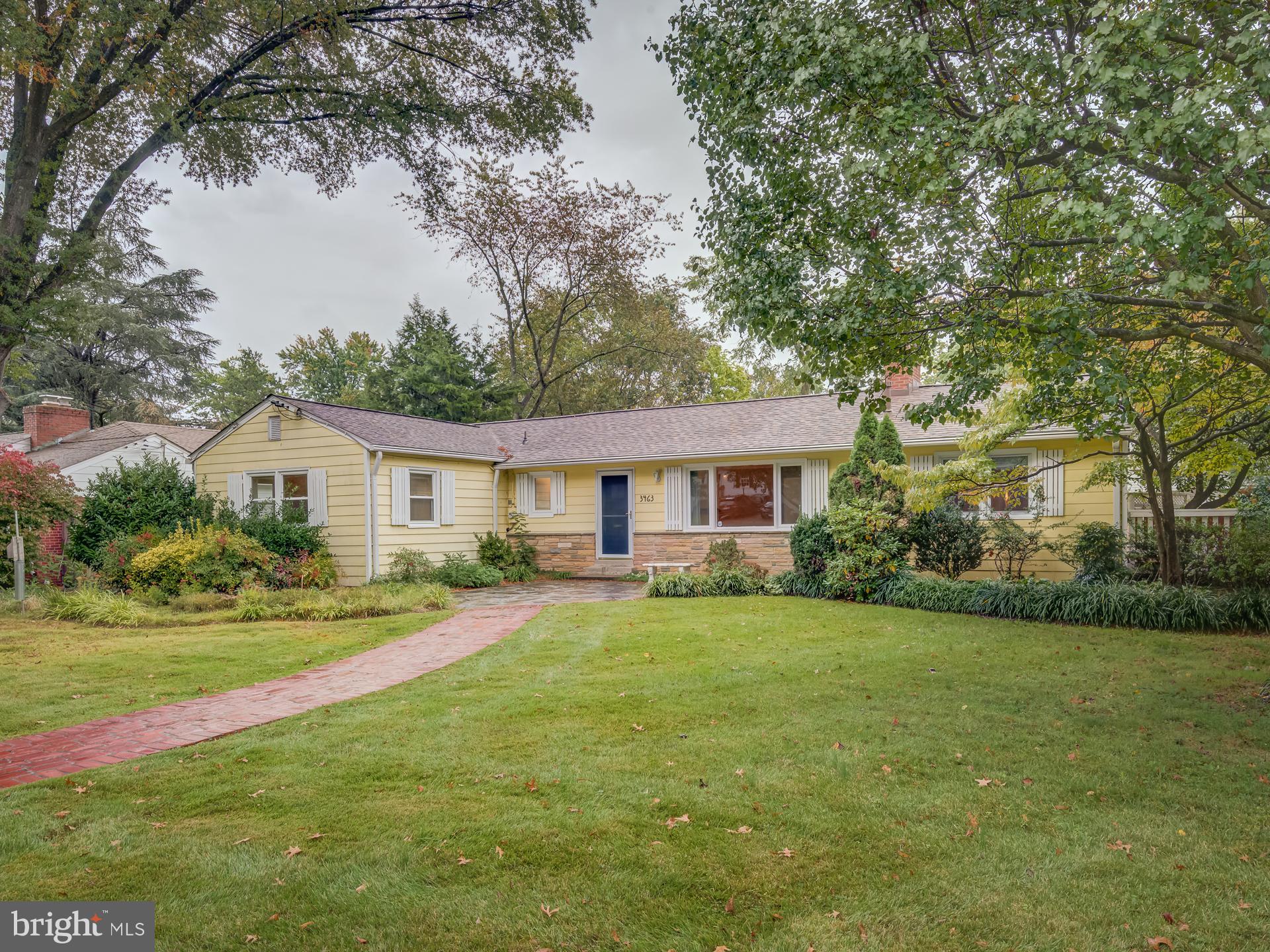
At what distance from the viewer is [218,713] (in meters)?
5.59

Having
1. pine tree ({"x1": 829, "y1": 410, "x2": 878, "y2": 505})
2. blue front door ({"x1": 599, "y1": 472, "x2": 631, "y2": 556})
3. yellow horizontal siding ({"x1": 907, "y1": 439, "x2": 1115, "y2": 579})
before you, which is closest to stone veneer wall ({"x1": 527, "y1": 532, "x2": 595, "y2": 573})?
blue front door ({"x1": 599, "y1": 472, "x2": 631, "y2": 556})

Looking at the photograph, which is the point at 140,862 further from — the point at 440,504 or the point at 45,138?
the point at 440,504

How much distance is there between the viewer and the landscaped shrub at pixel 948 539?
451 inches

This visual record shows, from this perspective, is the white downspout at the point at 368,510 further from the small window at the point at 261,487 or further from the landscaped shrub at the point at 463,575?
the small window at the point at 261,487

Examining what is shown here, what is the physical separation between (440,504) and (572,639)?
7.53 m

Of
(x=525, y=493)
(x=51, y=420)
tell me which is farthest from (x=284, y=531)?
(x=51, y=420)

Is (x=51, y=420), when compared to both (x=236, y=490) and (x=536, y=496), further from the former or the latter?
(x=536, y=496)

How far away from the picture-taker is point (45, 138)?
5.65 m

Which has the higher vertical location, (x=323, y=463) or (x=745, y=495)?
(x=323, y=463)

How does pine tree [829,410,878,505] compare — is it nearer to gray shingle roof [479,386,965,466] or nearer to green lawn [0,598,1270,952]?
gray shingle roof [479,386,965,466]

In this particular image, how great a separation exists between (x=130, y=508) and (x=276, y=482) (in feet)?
8.60

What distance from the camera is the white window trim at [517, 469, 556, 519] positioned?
54.0 ft

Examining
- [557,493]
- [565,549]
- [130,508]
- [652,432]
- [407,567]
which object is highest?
[652,432]

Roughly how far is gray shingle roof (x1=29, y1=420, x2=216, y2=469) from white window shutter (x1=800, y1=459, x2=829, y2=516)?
14202mm
